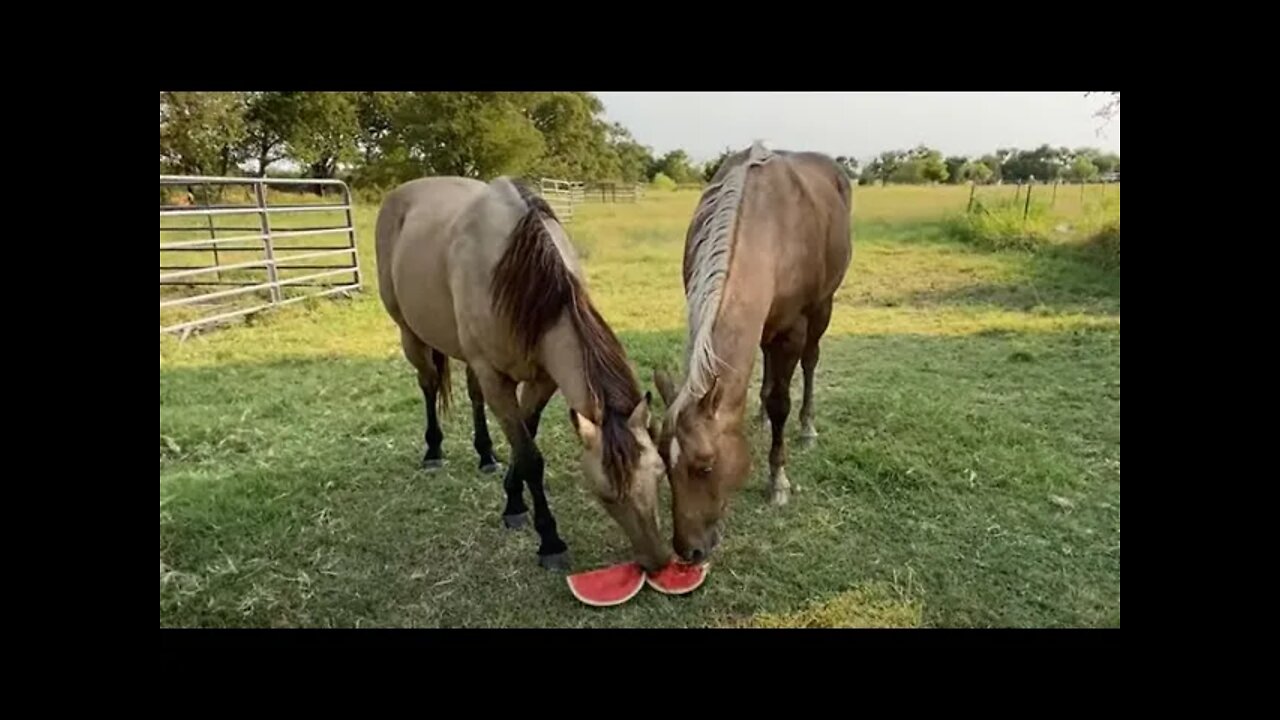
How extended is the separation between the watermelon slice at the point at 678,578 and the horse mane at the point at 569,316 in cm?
32

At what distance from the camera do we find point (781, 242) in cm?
204

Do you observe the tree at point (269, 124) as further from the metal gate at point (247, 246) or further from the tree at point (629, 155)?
the tree at point (629, 155)

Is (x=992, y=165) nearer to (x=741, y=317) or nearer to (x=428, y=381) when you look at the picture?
(x=741, y=317)

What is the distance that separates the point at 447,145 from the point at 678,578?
153 cm

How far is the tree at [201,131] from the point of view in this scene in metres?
1.81

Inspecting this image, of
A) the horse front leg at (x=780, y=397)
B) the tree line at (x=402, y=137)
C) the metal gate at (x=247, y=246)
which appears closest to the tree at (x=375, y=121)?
the tree line at (x=402, y=137)

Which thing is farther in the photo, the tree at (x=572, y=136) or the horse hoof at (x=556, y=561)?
the horse hoof at (x=556, y=561)

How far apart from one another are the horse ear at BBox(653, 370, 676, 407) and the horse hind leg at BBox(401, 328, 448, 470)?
116 cm

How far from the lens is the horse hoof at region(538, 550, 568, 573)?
6.40 feet

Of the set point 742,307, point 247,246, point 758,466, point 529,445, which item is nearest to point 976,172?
point 742,307

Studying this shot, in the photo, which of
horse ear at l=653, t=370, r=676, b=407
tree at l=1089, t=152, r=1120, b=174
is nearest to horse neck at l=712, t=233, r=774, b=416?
horse ear at l=653, t=370, r=676, b=407

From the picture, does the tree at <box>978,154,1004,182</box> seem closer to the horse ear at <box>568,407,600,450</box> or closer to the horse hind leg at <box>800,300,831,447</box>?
the horse hind leg at <box>800,300,831,447</box>
